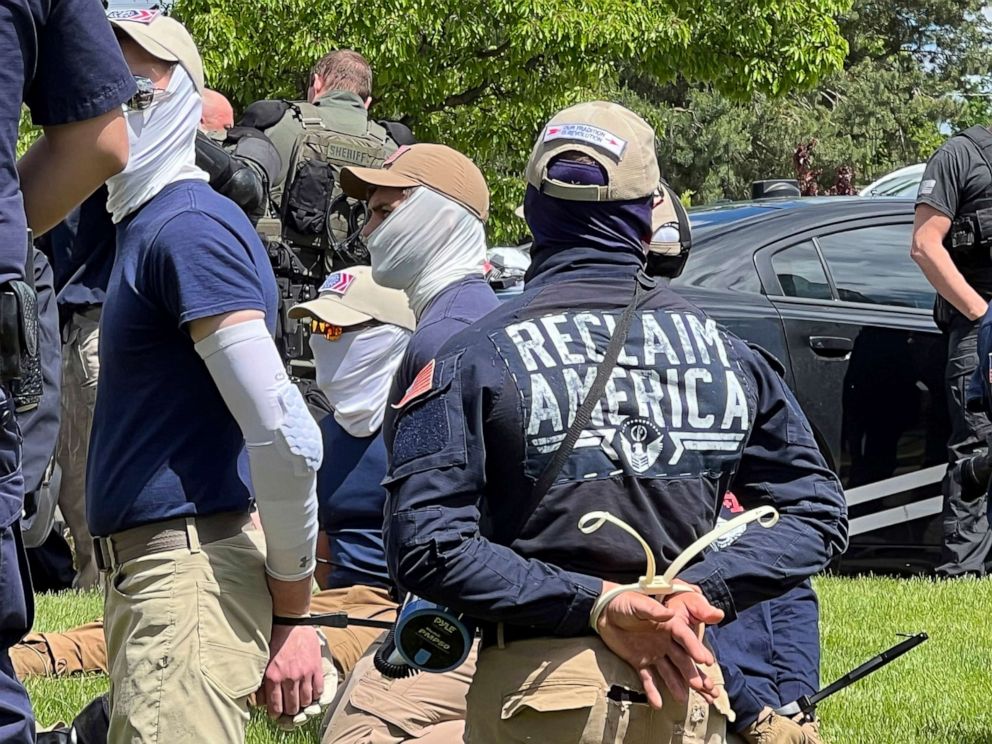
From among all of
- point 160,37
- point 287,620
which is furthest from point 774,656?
point 160,37

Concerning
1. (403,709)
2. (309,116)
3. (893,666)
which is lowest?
(893,666)

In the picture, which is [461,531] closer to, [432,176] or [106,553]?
[106,553]

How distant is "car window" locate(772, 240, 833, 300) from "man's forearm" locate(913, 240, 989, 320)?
17.7 inches

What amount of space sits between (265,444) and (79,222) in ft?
10.8

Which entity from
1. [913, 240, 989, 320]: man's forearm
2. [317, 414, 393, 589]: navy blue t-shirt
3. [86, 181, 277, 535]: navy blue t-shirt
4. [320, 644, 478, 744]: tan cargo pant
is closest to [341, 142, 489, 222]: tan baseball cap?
[317, 414, 393, 589]: navy blue t-shirt

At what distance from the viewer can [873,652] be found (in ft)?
19.2

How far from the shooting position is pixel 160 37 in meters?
3.09

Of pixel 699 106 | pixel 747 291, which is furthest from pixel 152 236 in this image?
pixel 699 106

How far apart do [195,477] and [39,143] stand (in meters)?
0.73

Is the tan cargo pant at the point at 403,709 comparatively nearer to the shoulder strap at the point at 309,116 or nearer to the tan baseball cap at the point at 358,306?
→ the tan baseball cap at the point at 358,306

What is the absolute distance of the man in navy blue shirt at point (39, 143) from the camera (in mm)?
2141

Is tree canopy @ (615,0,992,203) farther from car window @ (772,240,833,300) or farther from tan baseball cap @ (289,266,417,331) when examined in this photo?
tan baseball cap @ (289,266,417,331)

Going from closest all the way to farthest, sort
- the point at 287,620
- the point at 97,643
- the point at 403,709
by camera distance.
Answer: the point at 287,620
the point at 403,709
the point at 97,643

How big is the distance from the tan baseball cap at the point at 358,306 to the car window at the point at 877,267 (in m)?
2.95
